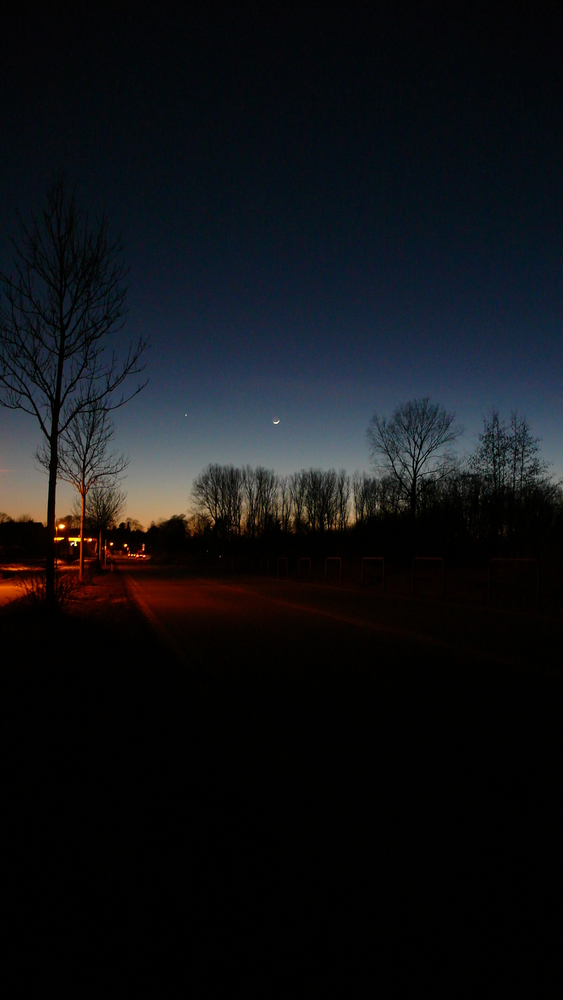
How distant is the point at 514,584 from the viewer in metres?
22.0

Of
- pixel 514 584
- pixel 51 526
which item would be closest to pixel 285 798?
pixel 51 526

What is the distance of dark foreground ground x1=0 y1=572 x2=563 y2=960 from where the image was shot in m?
2.99

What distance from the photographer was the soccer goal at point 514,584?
785 inches

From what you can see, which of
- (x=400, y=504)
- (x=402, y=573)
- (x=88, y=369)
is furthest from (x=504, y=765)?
(x=400, y=504)

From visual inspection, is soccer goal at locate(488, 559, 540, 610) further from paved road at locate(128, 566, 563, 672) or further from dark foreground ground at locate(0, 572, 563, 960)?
dark foreground ground at locate(0, 572, 563, 960)

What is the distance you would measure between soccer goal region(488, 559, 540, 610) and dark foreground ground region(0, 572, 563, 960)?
Answer: 12078mm

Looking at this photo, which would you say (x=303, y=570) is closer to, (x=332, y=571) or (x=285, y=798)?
(x=332, y=571)

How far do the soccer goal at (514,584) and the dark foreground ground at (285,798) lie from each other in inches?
476

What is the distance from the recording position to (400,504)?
51.7 m

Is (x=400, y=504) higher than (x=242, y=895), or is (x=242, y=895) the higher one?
(x=400, y=504)

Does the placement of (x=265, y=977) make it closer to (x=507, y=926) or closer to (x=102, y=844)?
(x=507, y=926)

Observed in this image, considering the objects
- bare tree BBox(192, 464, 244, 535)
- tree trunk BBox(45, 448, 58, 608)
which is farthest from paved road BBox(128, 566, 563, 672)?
bare tree BBox(192, 464, 244, 535)

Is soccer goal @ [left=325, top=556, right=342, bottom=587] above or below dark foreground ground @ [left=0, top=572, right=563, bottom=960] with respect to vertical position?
above

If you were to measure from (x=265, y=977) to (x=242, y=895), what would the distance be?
1.73ft
